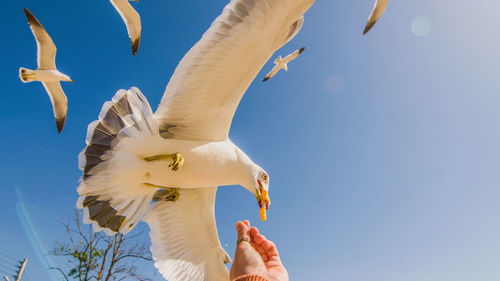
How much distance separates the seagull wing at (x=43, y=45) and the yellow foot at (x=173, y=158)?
1.68 meters

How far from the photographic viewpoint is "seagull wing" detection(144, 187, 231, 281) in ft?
10.9

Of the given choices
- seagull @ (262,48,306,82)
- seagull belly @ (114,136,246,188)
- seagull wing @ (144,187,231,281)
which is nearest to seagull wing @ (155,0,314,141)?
seagull belly @ (114,136,246,188)

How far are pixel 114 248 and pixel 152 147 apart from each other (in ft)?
24.6

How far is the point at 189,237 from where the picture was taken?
3463 millimetres

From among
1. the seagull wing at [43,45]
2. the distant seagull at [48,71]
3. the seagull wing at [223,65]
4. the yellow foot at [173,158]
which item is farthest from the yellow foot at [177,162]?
the seagull wing at [43,45]

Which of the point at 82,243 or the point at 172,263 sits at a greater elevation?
the point at 82,243

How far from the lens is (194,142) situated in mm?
2834

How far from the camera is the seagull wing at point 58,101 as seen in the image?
129 inches

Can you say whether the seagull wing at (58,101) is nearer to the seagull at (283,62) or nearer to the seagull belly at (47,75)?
the seagull belly at (47,75)

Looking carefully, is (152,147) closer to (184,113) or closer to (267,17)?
(184,113)

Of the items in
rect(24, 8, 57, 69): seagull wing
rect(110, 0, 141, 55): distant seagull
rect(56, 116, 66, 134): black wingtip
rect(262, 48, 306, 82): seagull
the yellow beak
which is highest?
rect(262, 48, 306, 82): seagull

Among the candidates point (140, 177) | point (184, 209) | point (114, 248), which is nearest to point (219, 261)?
point (184, 209)

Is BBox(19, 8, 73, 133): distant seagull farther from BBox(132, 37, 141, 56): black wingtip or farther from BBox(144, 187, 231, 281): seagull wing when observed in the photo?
BBox(144, 187, 231, 281): seagull wing

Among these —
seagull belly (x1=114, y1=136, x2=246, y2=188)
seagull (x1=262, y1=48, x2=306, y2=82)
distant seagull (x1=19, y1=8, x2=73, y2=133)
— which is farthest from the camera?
seagull (x1=262, y1=48, x2=306, y2=82)
